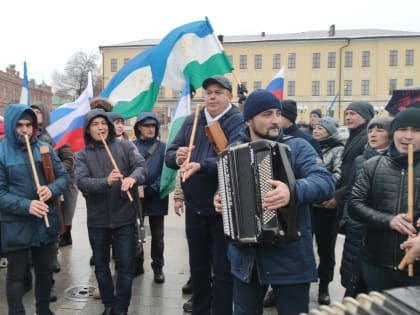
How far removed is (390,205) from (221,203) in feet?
3.88

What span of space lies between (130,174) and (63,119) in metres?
1.94

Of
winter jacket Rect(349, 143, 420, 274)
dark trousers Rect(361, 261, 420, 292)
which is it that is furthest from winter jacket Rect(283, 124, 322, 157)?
dark trousers Rect(361, 261, 420, 292)

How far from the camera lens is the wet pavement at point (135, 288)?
4324 millimetres

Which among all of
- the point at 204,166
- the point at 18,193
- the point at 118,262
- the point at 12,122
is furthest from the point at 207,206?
the point at 12,122

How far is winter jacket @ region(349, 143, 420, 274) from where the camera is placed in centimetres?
284

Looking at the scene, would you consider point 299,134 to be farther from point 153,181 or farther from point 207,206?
point 153,181

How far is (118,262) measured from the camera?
4066mm

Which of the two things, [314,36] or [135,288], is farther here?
[314,36]

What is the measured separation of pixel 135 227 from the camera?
4.21 m

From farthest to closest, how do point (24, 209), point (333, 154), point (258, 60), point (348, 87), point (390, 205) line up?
point (258, 60), point (348, 87), point (333, 154), point (24, 209), point (390, 205)

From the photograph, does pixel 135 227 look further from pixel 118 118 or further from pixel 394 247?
pixel 394 247

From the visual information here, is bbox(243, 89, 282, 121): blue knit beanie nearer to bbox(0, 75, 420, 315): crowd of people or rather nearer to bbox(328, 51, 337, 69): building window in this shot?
bbox(0, 75, 420, 315): crowd of people

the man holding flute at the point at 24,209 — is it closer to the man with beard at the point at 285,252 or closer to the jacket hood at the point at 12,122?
the jacket hood at the point at 12,122

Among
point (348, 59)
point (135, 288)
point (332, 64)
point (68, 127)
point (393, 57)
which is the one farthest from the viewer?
point (332, 64)
